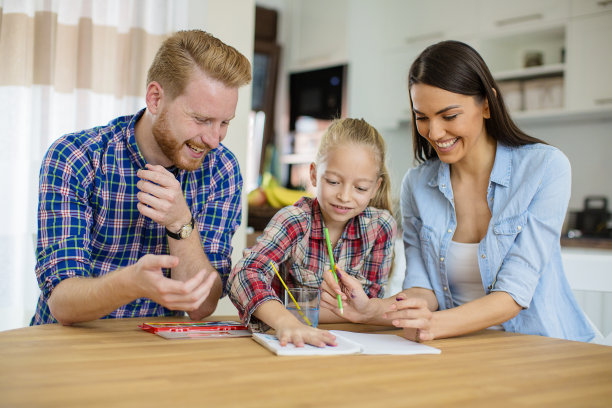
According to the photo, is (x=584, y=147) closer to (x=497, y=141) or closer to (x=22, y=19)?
(x=497, y=141)

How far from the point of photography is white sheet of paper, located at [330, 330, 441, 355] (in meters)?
1.11

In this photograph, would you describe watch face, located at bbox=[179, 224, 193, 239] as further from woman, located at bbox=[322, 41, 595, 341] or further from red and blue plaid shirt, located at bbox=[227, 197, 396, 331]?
woman, located at bbox=[322, 41, 595, 341]

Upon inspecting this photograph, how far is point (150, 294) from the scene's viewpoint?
3.73 feet

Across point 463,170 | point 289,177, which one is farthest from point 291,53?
point 463,170

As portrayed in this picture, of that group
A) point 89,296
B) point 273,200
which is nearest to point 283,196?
point 273,200

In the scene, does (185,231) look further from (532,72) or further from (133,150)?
(532,72)

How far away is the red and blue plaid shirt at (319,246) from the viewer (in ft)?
5.09

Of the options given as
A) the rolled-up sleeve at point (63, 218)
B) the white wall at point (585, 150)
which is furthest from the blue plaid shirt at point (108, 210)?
the white wall at point (585, 150)

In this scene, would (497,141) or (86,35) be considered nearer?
(497,141)

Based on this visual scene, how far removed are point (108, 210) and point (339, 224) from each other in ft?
2.06

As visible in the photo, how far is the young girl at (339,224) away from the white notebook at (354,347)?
25 cm

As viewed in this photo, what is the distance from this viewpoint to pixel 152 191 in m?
1.30

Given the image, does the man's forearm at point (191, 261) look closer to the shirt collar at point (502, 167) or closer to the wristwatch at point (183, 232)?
the wristwatch at point (183, 232)

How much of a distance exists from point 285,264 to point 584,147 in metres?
3.06
